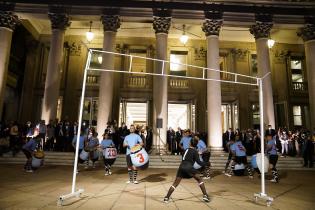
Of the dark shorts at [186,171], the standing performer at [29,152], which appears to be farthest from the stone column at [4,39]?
the dark shorts at [186,171]

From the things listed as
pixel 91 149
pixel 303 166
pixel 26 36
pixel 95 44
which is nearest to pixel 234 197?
pixel 91 149

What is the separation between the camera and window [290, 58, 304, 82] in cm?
2158

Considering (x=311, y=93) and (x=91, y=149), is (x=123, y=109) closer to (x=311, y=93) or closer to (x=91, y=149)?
(x=91, y=149)

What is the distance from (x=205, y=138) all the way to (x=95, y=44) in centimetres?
1194

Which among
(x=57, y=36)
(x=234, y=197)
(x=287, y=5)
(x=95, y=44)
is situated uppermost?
(x=287, y=5)

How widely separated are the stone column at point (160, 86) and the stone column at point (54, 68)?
19.5 feet

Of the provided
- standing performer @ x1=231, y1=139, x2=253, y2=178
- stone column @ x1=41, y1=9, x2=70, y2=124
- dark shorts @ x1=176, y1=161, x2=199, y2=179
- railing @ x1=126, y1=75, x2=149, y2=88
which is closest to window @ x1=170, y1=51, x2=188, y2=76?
railing @ x1=126, y1=75, x2=149, y2=88

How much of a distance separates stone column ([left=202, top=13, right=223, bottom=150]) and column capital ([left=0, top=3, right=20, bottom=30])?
1203 centimetres

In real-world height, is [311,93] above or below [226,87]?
below

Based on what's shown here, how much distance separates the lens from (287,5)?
16.3 m

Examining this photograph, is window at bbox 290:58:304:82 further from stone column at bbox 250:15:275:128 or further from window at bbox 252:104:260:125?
stone column at bbox 250:15:275:128

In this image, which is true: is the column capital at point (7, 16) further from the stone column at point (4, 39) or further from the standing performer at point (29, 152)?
the standing performer at point (29, 152)

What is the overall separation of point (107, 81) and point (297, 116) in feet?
52.2

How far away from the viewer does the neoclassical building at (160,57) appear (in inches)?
613
